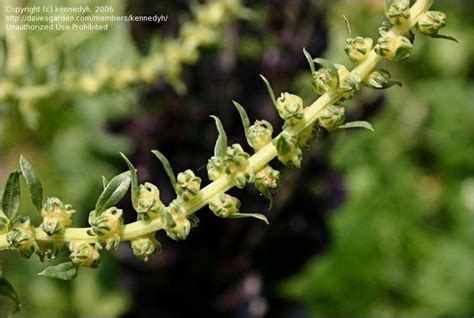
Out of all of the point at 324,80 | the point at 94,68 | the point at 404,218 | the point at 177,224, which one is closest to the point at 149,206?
the point at 177,224

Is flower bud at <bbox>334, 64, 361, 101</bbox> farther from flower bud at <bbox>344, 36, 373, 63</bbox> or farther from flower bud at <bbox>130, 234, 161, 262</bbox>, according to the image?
flower bud at <bbox>130, 234, 161, 262</bbox>

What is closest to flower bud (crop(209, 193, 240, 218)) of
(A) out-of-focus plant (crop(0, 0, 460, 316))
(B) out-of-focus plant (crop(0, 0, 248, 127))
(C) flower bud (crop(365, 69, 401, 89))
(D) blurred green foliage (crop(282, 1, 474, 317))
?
(A) out-of-focus plant (crop(0, 0, 460, 316))

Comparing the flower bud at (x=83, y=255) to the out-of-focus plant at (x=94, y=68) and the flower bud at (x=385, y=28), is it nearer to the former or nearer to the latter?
the flower bud at (x=385, y=28)

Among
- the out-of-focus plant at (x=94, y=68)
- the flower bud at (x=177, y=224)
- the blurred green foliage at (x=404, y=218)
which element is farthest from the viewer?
the blurred green foliage at (x=404, y=218)

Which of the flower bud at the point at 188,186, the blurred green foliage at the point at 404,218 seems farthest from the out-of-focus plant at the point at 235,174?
the blurred green foliage at the point at 404,218

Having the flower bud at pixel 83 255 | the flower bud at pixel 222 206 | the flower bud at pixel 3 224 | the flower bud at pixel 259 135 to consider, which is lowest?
the flower bud at pixel 83 255

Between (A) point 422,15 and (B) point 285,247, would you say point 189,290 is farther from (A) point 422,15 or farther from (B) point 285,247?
(A) point 422,15
